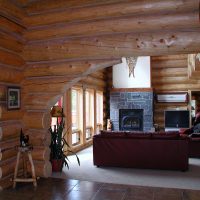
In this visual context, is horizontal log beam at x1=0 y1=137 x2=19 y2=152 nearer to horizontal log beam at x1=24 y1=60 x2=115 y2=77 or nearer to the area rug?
the area rug

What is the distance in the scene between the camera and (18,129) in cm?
506

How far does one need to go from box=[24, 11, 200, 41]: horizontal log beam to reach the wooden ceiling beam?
8 cm

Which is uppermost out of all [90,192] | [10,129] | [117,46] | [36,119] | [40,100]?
[117,46]

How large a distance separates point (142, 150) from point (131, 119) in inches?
196

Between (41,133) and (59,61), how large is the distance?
145 centimetres

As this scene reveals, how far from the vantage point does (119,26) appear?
4.58 meters

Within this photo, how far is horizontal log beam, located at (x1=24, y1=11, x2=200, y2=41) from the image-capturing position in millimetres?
4301

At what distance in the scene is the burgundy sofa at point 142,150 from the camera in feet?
18.4

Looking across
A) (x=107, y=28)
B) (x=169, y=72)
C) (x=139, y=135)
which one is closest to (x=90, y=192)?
(x=139, y=135)

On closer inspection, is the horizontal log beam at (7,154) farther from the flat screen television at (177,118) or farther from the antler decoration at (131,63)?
the flat screen television at (177,118)

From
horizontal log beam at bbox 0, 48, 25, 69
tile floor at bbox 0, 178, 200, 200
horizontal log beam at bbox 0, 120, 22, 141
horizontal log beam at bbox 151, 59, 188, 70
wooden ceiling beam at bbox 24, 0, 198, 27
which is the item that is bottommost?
tile floor at bbox 0, 178, 200, 200

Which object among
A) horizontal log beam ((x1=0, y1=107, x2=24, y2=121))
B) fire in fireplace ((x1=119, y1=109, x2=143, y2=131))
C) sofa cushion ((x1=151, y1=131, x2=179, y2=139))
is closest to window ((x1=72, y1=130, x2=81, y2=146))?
fire in fireplace ((x1=119, y1=109, x2=143, y2=131))

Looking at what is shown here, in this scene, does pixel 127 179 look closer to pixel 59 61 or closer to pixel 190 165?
pixel 190 165

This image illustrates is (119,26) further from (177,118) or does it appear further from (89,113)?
(177,118)
